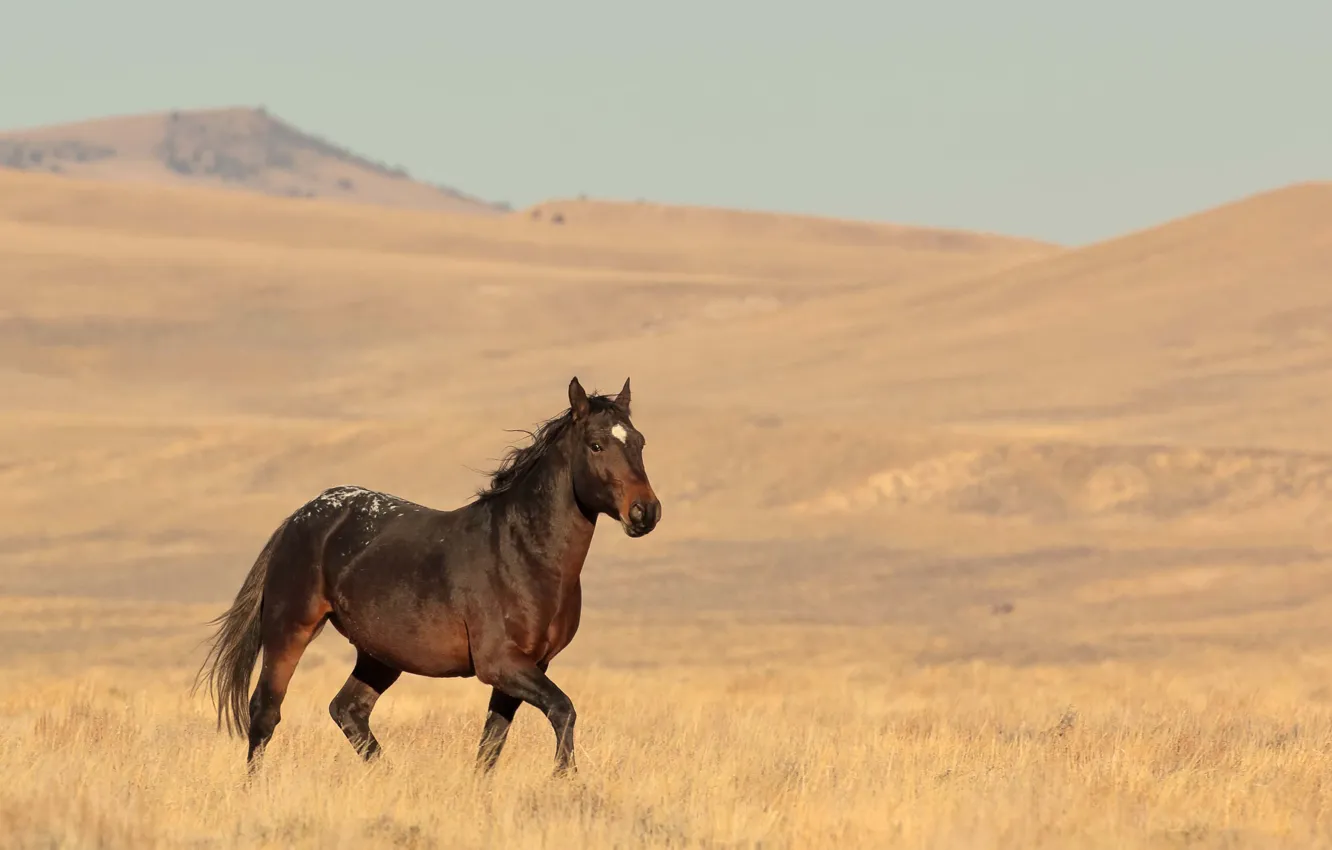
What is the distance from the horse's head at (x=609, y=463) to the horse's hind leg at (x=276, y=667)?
178 cm

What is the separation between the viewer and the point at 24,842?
24.7 feet

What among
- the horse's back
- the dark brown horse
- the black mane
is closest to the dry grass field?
the dark brown horse

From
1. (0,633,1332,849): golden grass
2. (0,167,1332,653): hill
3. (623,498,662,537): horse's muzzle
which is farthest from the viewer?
(0,167,1332,653): hill

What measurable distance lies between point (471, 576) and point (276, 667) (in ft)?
4.56

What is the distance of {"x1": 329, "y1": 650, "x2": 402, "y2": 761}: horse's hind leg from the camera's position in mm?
10883

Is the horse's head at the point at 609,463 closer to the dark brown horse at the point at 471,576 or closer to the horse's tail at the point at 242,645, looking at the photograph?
the dark brown horse at the point at 471,576

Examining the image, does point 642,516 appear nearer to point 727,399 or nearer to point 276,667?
point 276,667

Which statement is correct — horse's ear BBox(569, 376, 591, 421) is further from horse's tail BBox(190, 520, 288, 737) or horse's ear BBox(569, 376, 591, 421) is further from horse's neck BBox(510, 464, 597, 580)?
horse's tail BBox(190, 520, 288, 737)

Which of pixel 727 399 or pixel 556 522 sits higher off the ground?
pixel 556 522

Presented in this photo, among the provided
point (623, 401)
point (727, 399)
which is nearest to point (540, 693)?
point (623, 401)

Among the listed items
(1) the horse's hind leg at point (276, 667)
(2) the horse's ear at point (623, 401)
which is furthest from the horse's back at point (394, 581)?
(2) the horse's ear at point (623, 401)

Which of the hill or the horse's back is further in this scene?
the hill

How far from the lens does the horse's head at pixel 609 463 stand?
9359 millimetres

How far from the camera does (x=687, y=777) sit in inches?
395
